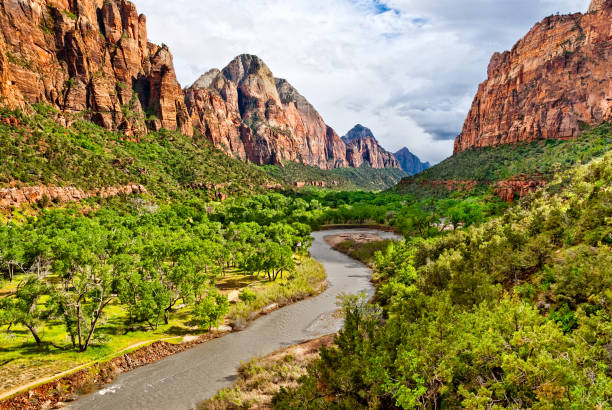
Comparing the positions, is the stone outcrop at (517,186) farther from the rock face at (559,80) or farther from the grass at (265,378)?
the grass at (265,378)

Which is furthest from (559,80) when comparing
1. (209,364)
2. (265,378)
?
(209,364)

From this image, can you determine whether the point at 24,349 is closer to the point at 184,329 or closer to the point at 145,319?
the point at 145,319

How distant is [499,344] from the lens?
14.6 meters

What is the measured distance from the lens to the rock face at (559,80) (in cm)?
13850

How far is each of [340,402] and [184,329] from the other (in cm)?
2757

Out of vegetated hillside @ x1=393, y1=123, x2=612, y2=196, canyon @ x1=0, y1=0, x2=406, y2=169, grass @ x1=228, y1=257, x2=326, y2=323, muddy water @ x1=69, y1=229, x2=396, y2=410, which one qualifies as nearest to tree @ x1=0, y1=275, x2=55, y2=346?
muddy water @ x1=69, y1=229, x2=396, y2=410

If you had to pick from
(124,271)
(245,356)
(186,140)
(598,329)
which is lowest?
(245,356)

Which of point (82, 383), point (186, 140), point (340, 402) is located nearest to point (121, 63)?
point (186, 140)

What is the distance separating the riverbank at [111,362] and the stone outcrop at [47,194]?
62.9 m

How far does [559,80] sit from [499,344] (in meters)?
196

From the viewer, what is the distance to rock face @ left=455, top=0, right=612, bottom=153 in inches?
5453

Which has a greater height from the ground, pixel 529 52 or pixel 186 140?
pixel 529 52

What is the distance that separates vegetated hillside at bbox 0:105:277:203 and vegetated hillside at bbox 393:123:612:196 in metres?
101

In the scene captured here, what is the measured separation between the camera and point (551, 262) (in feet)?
92.4
